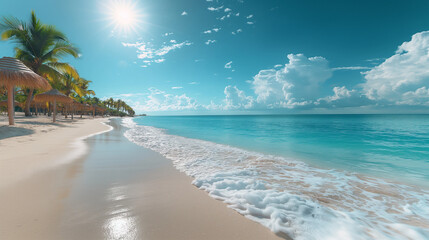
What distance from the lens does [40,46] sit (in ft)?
49.2

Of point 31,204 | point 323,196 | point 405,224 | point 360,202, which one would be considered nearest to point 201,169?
point 323,196

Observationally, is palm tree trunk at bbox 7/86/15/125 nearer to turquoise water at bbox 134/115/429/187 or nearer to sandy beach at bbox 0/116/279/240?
sandy beach at bbox 0/116/279/240

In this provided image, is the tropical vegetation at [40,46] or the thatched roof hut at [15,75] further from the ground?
the tropical vegetation at [40,46]

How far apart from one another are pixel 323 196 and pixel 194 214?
8.41ft

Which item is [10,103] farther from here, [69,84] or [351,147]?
[69,84]

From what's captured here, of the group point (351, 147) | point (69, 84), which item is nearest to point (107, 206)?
point (351, 147)

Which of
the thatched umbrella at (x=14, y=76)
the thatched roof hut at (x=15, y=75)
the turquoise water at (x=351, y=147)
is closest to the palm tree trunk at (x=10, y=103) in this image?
the thatched umbrella at (x=14, y=76)

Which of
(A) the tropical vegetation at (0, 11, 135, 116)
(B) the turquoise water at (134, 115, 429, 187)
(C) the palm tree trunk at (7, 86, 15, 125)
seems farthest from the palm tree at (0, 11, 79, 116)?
(B) the turquoise water at (134, 115, 429, 187)

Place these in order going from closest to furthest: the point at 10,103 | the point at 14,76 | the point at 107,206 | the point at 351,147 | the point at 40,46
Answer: the point at 107,206
the point at 14,76
the point at 10,103
the point at 351,147
the point at 40,46

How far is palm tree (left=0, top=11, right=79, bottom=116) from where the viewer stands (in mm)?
14164

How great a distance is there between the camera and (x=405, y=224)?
7.88ft

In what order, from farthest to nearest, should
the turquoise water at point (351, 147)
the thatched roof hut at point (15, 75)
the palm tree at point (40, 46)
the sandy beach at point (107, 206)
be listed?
the palm tree at point (40, 46) < the thatched roof hut at point (15, 75) < the turquoise water at point (351, 147) < the sandy beach at point (107, 206)

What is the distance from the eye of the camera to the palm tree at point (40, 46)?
14.2m

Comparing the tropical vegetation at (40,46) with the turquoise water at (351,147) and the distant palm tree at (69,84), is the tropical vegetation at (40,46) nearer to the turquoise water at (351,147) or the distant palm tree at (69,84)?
the distant palm tree at (69,84)
